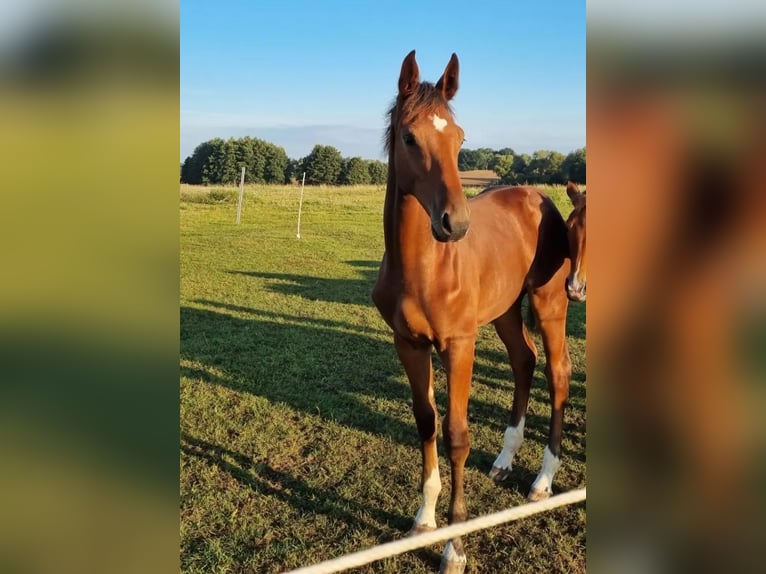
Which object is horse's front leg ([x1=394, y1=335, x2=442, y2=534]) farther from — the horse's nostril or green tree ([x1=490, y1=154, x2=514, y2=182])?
green tree ([x1=490, y1=154, x2=514, y2=182])

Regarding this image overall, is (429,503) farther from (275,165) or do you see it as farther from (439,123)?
(275,165)

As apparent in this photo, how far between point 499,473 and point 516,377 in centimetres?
63

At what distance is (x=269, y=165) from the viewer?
34812 millimetres

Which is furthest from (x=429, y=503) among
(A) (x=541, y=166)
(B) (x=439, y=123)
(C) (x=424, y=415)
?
(A) (x=541, y=166)

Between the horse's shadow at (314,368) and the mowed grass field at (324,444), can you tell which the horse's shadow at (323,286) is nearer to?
the mowed grass field at (324,444)

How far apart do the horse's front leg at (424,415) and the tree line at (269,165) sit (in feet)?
80.4

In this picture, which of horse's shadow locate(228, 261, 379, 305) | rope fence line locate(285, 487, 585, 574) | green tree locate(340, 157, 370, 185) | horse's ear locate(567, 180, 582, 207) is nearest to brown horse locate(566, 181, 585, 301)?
horse's ear locate(567, 180, 582, 207)

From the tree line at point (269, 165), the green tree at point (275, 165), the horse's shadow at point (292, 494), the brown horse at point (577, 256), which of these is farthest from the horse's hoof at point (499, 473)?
the green tree at point (275, 165)

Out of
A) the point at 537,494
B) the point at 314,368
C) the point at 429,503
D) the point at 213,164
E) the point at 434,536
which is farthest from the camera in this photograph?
the point at 213,164

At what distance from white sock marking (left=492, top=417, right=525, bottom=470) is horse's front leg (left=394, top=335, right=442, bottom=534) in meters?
0.68

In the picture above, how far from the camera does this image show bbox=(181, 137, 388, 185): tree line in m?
28.6
